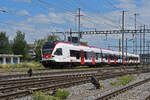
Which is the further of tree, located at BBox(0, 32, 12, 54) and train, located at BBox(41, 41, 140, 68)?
tree, located at BBox(0, 32, 12, 54)

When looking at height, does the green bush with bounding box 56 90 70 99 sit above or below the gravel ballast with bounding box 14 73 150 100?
above

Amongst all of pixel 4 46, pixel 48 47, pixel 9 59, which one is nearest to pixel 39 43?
pixel 4 46

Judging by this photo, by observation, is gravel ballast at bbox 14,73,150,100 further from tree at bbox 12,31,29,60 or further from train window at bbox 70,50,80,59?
tree at bbox 12,31,29,60

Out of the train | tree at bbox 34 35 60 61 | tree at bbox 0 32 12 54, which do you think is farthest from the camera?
tree at bbox 0 32 12 54

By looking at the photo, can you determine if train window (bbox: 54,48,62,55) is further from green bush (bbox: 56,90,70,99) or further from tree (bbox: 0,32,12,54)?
tree (bbox: 0,32,12,54)

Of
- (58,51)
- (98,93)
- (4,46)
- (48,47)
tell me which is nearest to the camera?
(98,93)

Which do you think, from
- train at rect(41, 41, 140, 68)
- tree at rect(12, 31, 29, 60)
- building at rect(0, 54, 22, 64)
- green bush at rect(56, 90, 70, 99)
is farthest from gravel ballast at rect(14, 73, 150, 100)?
tree at rect(12, 31, 29, 60)

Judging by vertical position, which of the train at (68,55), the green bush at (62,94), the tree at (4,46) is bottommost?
the green bush at (62,94)

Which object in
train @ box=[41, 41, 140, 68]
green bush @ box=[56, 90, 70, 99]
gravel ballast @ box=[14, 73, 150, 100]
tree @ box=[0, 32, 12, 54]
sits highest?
tree @ box=[0, 32, 12, 54]

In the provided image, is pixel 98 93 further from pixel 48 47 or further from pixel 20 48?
pixel 20 48

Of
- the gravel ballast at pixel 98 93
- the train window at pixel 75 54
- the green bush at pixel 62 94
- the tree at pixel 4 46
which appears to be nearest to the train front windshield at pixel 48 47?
the train window at pixel 75 54

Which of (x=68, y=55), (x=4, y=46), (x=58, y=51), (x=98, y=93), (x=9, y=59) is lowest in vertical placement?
(x=98, y=93)

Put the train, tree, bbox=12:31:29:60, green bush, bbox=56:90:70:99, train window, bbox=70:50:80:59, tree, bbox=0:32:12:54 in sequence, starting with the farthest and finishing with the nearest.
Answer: tree, bbox=12:31:29:60 < tree, bbox=0:32:12:54 < train window, bbox=70:50:80:59 < the train < green bush, bbox=56:90:70:99

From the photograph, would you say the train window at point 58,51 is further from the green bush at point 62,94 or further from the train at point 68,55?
the green bush at point 62,94
